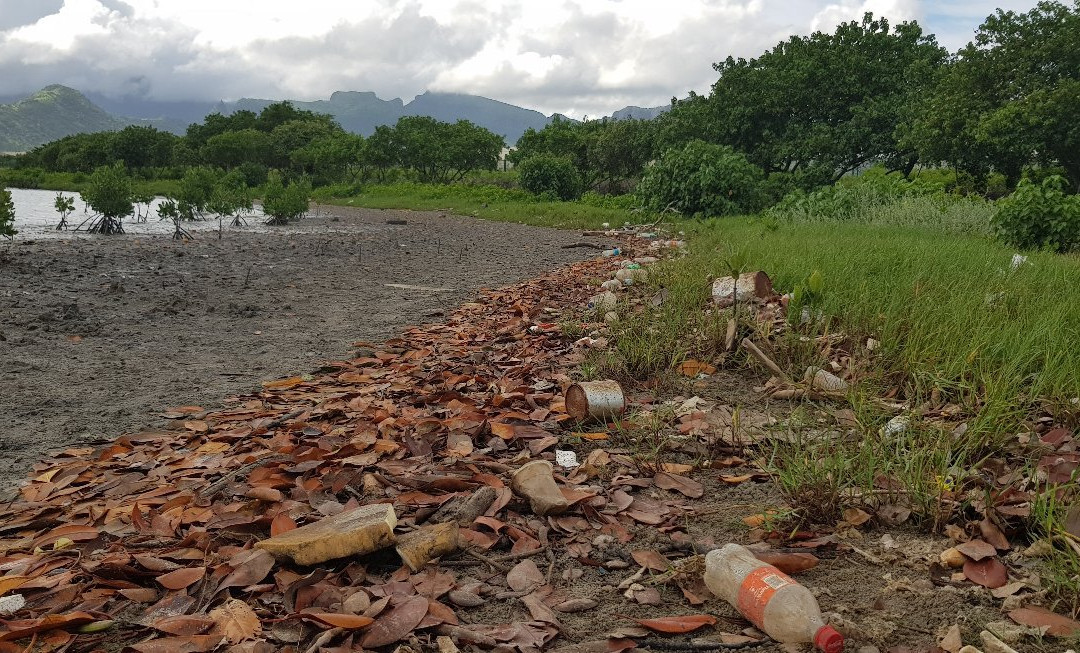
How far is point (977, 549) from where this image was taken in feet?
5.85

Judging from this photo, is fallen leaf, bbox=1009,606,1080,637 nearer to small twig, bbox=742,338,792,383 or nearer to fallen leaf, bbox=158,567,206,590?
small twig, bbox=742,338,792,383

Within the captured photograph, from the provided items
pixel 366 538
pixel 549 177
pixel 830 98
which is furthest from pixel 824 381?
pixel 830 98

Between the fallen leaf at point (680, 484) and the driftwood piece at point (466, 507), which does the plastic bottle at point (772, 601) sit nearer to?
the fallen leaf at point (680, 484)

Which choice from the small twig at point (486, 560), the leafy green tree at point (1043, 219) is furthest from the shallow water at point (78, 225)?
the leafy green tree at point (1043, 219)

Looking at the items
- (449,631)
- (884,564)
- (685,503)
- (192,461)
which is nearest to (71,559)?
(192,461)

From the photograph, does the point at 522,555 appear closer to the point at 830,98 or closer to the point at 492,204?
the point at 492,204

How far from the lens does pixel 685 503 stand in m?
2.28

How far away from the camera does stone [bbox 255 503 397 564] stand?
1822 millimetres

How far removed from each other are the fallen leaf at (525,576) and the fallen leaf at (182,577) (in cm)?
82

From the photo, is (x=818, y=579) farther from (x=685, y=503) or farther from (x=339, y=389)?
(x=339, y=389)

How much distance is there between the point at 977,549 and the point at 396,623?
1.48 m

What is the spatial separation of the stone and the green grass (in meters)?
15.4

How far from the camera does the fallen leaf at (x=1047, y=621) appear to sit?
1.46 meters

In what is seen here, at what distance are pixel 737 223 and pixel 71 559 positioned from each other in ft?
37.2
